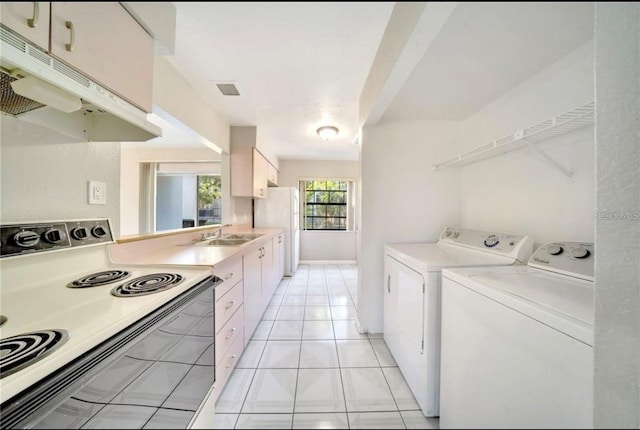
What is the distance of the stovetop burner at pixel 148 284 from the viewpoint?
2.87ft

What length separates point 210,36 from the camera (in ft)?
1.19

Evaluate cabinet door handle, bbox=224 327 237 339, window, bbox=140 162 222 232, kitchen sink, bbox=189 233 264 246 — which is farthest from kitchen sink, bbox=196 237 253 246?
cabinet door handle, bbox=224 327 237 339

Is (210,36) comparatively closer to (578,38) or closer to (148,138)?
(578,38)

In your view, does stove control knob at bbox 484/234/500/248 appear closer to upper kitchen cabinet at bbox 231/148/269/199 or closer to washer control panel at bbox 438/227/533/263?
washer control panel at bbox 438/227/533/263

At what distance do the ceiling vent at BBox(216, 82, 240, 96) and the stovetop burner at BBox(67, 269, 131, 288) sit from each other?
1007mm

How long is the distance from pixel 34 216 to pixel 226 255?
847 millimetres

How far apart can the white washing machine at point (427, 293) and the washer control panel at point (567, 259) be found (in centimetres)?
12

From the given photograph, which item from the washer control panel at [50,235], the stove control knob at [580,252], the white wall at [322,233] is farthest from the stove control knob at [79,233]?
the white wall at [322,233]

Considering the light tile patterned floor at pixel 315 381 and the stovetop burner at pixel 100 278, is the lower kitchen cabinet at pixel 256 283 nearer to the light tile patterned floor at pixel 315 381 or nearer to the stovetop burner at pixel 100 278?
the light tile patterned floor at pixel 315 381

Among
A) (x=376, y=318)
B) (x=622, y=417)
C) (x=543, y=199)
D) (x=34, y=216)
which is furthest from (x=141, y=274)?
(x=543, y=199)

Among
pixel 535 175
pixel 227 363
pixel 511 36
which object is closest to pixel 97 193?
pixel 227 363

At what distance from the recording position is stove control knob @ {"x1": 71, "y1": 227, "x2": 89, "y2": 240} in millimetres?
1038

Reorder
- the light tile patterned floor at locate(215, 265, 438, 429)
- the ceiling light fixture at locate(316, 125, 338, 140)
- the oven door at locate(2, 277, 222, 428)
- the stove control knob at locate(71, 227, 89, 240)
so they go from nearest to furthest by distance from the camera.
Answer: the oven door at locate(2, 277, 222, 428), the stove control knob at locate(71, 227, 89, 240), the light tile patterned floor at locate(215, 265, 438, 429), the ceiling light fixture at locate(316, 125, 338, 140)

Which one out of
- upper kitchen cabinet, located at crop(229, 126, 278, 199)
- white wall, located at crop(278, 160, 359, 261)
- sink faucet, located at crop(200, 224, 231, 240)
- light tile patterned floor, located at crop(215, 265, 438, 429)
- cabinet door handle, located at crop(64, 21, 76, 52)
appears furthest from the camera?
white wall, located at crop(278, 160, 359, 261)
